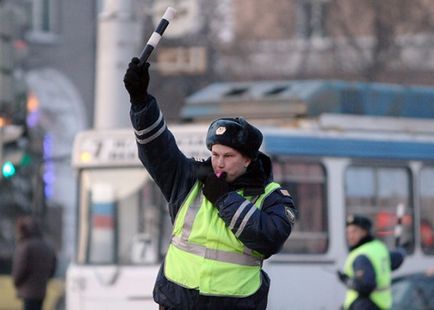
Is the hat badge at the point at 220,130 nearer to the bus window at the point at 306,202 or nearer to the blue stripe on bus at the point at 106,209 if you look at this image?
the bus window at the point at 306,202

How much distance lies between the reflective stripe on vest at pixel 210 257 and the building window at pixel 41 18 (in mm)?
31709

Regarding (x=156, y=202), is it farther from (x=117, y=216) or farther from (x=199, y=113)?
(x=199, y=113)

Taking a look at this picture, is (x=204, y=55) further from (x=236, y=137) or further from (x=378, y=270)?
(x=236, y=137)

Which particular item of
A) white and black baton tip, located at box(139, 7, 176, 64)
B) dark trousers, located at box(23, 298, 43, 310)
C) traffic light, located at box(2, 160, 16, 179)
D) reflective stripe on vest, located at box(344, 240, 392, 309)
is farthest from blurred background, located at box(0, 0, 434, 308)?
white and black baton tip, located at box(139, 7, 176, 64)

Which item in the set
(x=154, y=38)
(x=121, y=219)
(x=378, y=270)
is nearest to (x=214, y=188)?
(x=154, y=38)

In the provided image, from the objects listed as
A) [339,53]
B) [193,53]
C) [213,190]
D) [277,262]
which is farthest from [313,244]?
[339,53]

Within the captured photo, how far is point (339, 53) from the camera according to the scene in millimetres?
32281

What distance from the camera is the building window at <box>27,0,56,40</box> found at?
3784cm

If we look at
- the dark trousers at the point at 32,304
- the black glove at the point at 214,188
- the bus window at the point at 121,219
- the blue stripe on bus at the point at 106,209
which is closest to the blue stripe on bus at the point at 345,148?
the bus window at the point at 121,219

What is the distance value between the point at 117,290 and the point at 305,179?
2201 mm

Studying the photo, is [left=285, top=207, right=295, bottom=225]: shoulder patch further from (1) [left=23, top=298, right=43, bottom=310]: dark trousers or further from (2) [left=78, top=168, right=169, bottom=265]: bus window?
(1) [left=23, top=298, right=43, bottom=310]: dark trousers

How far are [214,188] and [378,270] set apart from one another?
593 centimetres

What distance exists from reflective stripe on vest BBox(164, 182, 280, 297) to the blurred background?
1383 centimetres

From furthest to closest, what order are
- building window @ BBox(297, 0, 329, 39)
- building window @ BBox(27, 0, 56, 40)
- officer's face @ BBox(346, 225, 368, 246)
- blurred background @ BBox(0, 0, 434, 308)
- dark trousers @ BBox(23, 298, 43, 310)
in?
building window @ BBox(27, 0, 56, 40) → building window @ BBox(297, 0, 329, 39) → blurred background @ BBox(0, 0, 434, 308) → dark trousers @ BBox(23, 298, 43, 310) → officer's face @ BBox(346, 225, 368, 246)
